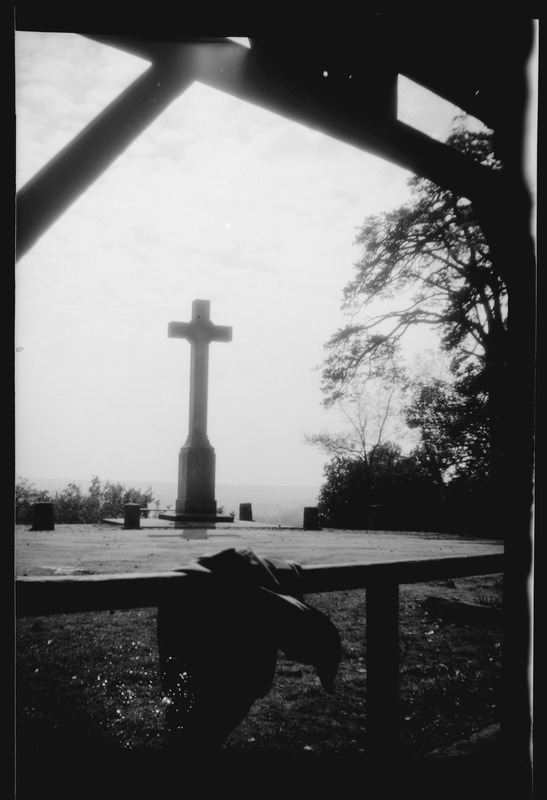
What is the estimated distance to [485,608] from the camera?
5.47 metres

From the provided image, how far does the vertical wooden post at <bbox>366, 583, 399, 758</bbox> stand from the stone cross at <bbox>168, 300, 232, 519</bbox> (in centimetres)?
1166

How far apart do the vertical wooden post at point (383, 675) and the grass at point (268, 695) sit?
391mm

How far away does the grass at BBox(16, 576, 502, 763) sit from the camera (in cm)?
296

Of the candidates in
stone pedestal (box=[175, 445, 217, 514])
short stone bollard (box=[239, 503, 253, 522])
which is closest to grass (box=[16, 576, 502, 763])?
stone pedestal (box=[175, 445, 217, 514])

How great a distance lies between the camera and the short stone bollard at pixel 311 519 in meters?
13.9

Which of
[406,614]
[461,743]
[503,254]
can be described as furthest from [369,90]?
[406,614]

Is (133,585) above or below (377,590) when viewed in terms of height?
above

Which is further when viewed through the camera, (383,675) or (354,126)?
(383,675)

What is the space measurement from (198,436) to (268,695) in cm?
1056

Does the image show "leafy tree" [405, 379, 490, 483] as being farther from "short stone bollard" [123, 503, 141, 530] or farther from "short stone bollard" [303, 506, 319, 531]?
"short stone bollard" [123, 503, 141, 530]

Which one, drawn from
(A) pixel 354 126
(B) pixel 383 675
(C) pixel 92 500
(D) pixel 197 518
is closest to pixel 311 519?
(D) pixel 197 518

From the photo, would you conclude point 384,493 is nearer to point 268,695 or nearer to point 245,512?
point 245,512

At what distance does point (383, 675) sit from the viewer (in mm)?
2086

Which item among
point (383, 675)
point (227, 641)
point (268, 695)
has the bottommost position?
point (268, 695)
